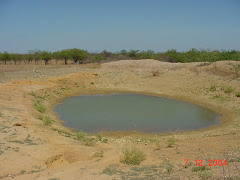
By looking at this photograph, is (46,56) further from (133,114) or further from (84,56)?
(133,114)

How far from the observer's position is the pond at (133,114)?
11.2 meters

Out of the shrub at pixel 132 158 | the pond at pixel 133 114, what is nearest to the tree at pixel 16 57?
the pond at pixel 133 114

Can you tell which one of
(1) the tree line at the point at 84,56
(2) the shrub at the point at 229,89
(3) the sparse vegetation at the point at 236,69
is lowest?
(2) the shrub at the point at 229,89

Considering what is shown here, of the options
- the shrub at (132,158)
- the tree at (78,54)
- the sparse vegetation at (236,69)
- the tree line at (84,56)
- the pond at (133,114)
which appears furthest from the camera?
the tree at (78,54)

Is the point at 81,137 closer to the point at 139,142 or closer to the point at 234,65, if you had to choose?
the point at 139,142

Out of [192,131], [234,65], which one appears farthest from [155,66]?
[192,131]

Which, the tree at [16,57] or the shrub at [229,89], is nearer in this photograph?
the shrub at [229,89]

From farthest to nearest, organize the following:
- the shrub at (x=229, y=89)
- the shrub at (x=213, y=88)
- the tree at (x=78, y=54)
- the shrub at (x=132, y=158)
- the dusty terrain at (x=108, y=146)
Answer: the tree at (x=78, y=54), the shrub at (x=213, y=88), the shrub at (x=229, y=89), the shrub at (x=132, y=158), the dusty terrain at (x=108, y=146)

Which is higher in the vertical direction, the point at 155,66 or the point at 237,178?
the point at 155,66

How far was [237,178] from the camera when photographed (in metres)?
4.12

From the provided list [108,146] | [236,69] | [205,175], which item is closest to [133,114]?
[108,146]

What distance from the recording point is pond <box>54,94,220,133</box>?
1116cm

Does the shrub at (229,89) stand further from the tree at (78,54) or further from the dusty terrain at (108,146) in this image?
the tree at (78,54)

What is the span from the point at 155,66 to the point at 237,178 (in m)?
23.9
